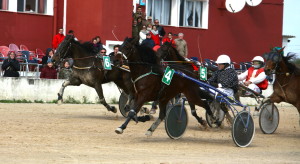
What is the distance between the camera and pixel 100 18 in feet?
90.3

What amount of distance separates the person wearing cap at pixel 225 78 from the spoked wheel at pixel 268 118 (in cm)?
175

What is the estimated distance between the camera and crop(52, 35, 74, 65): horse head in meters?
19.1

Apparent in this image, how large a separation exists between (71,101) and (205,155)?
39.3 feet

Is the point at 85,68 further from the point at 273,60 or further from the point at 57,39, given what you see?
the point at 57,39

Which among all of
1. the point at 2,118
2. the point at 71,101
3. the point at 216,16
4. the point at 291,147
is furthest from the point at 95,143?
the point at 216,16

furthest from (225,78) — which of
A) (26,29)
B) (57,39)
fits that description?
(26,29)

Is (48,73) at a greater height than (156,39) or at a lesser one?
lesser

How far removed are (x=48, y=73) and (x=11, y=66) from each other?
1289mm

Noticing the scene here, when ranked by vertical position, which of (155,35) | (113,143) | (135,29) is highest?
(135,29)

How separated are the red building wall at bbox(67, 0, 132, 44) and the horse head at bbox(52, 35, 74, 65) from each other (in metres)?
8.37

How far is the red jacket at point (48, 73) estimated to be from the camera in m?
24.1

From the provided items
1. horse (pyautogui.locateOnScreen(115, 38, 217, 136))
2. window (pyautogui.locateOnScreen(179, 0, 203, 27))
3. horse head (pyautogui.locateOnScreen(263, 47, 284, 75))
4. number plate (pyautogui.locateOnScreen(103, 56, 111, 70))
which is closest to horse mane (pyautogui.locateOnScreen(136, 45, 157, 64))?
horse (pyautogui.locateOnScreen(115, 38, 217, 136))

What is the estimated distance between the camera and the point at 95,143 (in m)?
13.4

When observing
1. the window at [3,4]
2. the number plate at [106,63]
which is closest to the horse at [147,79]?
the number plate at [106,63]
